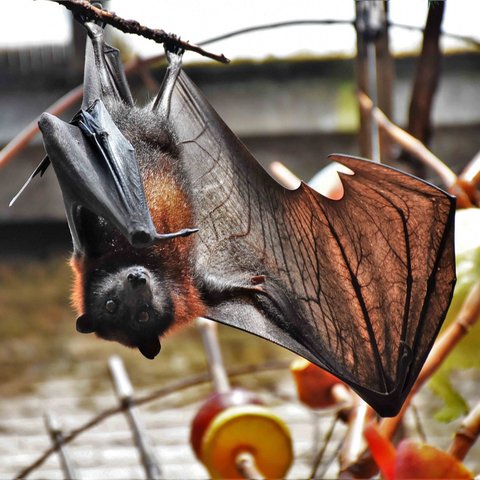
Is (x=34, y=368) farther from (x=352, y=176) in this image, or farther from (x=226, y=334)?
(x=352, y=176)

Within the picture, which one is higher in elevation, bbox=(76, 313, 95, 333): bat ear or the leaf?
the leaf

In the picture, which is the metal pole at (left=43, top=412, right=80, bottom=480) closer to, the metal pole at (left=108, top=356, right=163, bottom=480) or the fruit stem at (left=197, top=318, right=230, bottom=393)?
the metal pole at (left=108, top=356, right=163, bottom=480)

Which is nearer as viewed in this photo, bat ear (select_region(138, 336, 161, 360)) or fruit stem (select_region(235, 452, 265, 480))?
bat ear (select_region(138, 336, 161, 360))

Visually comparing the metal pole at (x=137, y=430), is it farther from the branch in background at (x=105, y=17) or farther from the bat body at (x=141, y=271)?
the branch in background at (x=105, y=17)

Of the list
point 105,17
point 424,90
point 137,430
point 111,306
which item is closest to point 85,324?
point 111,306

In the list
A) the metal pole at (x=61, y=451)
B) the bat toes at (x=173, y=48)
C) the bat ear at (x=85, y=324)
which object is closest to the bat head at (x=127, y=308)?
the bat ear at (x=85, y=324)

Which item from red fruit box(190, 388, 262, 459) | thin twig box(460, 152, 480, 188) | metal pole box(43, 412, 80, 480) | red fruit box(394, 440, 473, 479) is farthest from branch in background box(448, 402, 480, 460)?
metal pole box(43, 412, 80, 480)
